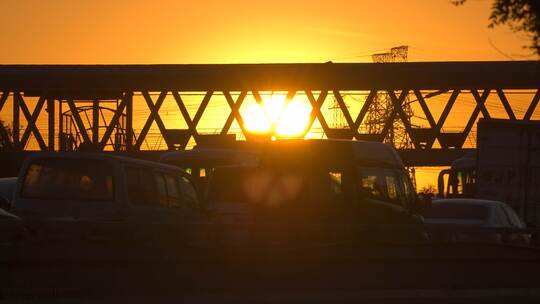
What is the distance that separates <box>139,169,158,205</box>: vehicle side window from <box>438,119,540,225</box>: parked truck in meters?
12.5

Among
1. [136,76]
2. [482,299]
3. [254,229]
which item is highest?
[136,76]

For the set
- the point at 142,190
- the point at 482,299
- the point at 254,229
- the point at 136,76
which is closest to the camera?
the point at 254,229

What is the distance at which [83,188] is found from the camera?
14.9 meters

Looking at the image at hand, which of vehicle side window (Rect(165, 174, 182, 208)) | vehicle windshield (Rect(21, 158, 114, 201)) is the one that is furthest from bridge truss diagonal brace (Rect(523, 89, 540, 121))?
vehicle windshield (Rect(21, 158, 114, 201))

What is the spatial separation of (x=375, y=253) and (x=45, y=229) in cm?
349

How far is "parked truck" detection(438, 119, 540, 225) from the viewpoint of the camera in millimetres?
26016

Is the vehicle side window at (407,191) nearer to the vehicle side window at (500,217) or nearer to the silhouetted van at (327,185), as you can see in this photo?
the silhouetted van at (327,185)

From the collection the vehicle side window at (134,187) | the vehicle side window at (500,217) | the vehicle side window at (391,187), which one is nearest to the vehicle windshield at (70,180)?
the vehicle side window at (134,187)

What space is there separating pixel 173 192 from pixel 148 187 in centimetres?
111

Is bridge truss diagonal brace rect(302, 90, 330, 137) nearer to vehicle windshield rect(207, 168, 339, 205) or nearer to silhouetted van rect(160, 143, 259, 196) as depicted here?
silhouetted van rect(160, 143, 259, 196)

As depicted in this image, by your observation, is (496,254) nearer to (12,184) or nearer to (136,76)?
(12,184)

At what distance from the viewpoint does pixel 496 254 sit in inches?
492

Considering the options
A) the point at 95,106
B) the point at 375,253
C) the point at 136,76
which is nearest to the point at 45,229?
the point at 375,253

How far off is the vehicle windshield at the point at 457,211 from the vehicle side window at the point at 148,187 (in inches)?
273
